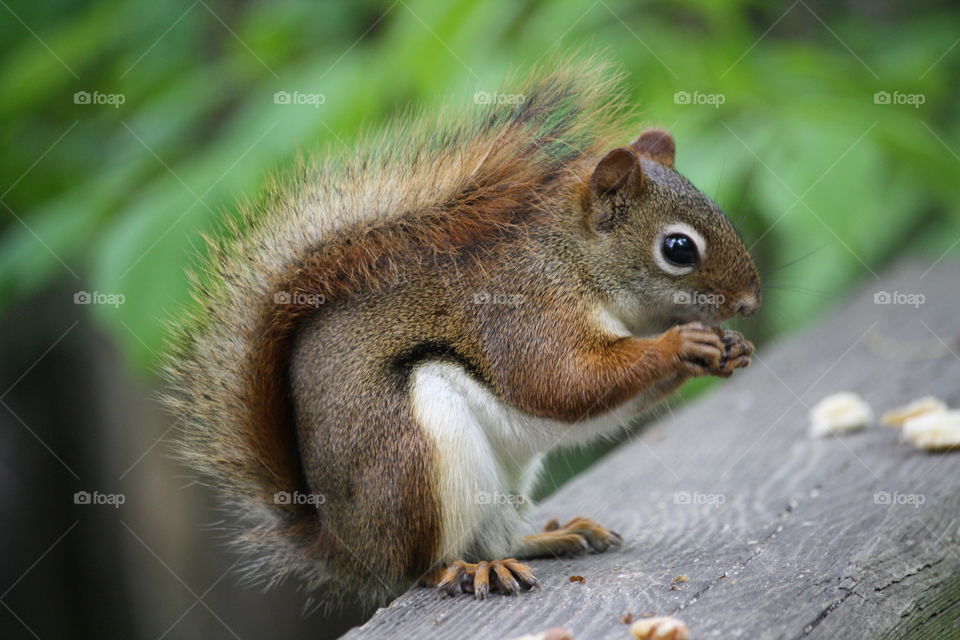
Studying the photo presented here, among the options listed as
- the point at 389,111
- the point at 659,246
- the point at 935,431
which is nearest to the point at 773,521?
the point at 935,431

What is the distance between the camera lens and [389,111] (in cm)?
259

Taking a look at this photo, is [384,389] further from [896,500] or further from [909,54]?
[909,54]

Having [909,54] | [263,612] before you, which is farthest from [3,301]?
[909,54]

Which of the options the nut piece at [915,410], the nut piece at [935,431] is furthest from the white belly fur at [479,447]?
the nut piece at [915,410]

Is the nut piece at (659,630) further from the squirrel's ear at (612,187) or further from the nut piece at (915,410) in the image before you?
the nut piece at (915,410)

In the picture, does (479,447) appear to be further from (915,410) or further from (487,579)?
(915,410)

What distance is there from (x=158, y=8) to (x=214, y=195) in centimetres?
96

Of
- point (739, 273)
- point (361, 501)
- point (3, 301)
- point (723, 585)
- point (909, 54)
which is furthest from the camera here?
point (909, 54)

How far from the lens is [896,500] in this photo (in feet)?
5.72

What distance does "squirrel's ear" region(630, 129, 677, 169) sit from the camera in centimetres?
209

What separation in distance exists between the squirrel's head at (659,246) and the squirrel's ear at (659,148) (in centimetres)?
18

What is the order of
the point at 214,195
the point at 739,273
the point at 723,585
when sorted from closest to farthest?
the point at 723,585
the point at 739,273
the point at 214,195

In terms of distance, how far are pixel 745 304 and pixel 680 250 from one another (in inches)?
6.7

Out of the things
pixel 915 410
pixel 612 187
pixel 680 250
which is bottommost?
pixel 915 410
